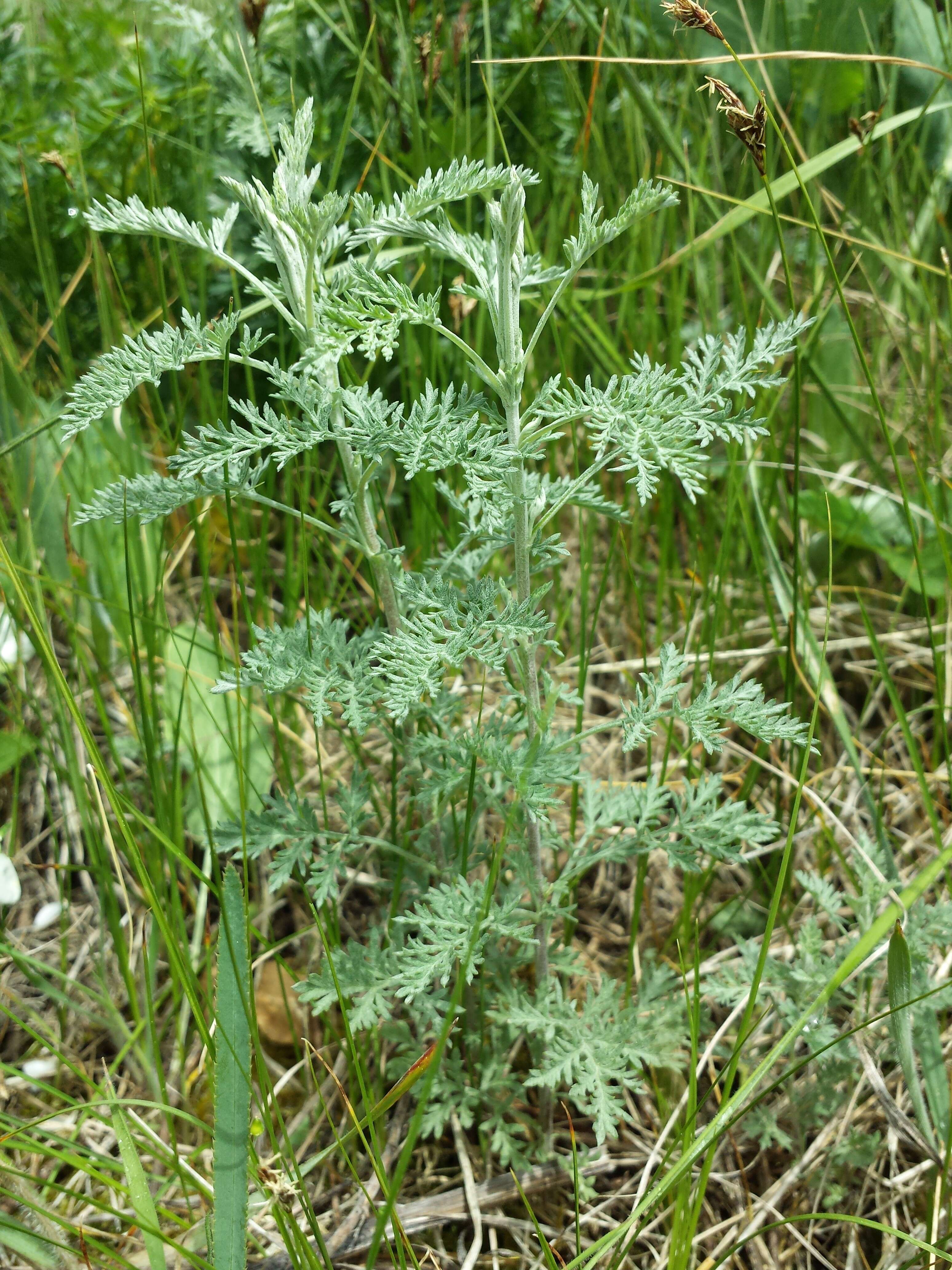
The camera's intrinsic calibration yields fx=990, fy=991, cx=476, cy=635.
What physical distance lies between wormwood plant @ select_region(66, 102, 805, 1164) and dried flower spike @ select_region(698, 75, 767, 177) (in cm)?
13

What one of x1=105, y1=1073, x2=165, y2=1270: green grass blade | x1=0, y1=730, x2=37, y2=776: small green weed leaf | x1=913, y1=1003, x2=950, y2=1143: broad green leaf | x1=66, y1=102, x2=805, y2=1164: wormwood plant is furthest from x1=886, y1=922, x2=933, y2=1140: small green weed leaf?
x1=0, y1=730, x2=37, y2=776: small green weed leaf

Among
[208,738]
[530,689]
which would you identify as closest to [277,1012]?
[208,738]

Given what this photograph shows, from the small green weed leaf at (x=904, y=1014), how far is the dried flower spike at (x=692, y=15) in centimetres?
110

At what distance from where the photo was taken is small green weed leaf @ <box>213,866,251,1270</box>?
1149mm

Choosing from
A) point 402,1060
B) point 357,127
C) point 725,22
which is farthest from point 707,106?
point 402,1060

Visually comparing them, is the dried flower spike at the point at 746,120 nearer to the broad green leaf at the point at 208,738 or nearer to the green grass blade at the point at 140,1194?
the broad green leaf at the point at 208,738

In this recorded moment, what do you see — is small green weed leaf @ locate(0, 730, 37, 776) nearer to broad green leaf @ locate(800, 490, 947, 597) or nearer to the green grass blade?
Result: the green grass blade

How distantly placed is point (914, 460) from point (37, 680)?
1882mm

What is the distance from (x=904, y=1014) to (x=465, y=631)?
78 cm

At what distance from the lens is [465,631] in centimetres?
115

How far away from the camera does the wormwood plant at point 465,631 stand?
3.70 ft

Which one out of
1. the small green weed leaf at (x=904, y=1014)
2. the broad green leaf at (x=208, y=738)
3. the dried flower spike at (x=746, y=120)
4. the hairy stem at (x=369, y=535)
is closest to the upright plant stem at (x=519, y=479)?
the hairy stem at (x=369, y=535)

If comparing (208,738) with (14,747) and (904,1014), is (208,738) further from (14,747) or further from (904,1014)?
(904,1014)

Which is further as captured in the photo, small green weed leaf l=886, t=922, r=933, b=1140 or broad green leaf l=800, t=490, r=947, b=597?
broad green leaf l=800, t=490, r=947, b=597
